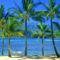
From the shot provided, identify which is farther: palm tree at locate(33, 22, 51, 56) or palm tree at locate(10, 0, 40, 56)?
palm tree at locate(33, 22, 51, 56)

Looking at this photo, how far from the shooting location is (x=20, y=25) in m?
39.6

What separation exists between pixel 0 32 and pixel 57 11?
29.6 feet

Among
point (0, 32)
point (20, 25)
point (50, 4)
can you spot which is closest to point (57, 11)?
point (50, 4)

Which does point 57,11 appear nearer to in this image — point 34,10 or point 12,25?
point 34,10

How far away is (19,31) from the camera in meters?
39.5

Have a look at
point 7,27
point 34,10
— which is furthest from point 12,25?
point 34,10

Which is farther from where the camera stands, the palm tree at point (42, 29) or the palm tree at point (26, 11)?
the palm tree at point (42, 29)

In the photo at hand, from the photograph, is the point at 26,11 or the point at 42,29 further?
the point at 42,29

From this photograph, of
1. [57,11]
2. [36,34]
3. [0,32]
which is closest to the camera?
[57,11]

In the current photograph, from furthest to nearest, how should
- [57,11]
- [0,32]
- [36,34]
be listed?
[36,34], [0,32], [57,11]

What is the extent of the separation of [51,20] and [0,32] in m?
7.81

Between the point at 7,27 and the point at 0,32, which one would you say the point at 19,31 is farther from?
the point at 0,32

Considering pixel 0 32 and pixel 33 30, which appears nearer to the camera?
pixel 0 32

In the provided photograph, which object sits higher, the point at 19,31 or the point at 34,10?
the point at 34,10
